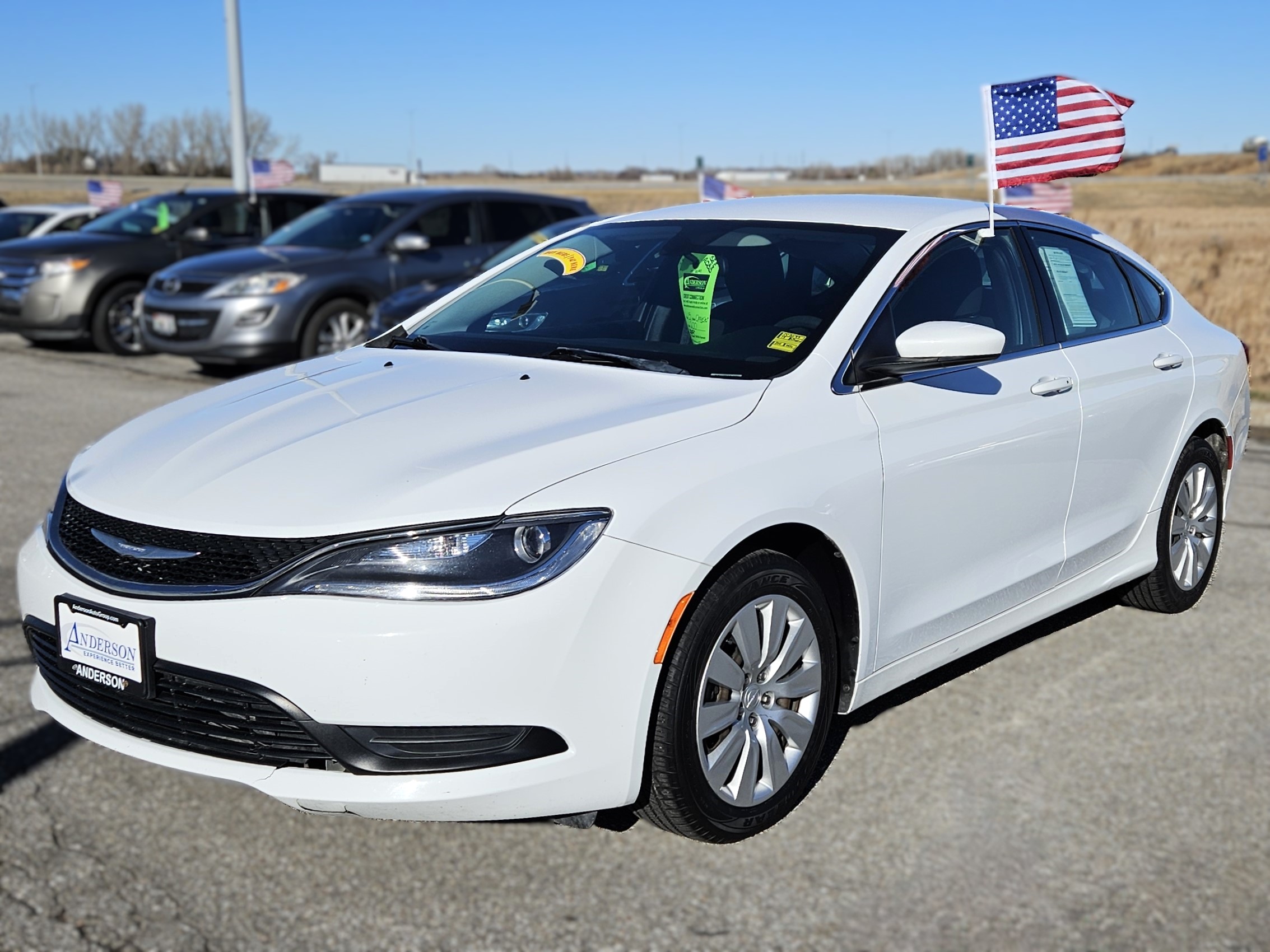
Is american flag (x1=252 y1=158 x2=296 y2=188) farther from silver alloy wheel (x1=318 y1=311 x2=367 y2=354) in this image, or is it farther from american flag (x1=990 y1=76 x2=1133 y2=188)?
american flag (x1=990 y1=76 x2=1133 y2=188)

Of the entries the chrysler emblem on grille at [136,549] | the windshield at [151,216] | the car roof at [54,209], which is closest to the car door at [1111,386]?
the chrysler emblem on grille at [136,549]

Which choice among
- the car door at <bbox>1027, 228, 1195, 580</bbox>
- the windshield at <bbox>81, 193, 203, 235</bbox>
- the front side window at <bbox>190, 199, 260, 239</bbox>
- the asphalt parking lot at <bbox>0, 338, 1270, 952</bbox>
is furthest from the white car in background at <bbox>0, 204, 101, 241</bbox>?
the car door at <bbox>1027, 228, 1195, 580</bbox>

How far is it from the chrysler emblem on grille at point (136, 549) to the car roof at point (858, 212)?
222 cm

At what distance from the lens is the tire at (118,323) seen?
13742mm

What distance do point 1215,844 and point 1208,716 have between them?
952 mm

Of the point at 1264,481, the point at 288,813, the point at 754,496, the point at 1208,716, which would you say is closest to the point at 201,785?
the point at 288,813

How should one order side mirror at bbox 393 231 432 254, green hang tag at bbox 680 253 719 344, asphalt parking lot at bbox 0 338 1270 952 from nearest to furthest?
1. asphalt parking lot at bbox 0 338 1270 952
2. green hang tag at bbox 680 253 719 344
3. side mirror at bbox 393 231 432 254

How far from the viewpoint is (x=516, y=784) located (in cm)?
296

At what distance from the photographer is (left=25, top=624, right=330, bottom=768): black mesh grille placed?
9.63 ft

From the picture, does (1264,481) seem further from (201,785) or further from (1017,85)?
(201,785)

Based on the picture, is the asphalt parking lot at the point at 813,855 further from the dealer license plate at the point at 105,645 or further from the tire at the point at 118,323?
the tire at the point at 118,323

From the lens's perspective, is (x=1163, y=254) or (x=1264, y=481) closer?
(x=1264, y=481)

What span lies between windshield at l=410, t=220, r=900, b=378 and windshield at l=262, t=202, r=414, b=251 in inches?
303

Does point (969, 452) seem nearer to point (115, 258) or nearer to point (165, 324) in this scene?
point (165, 324)
